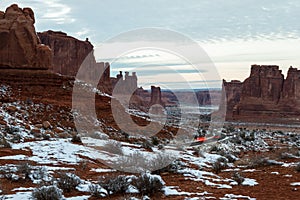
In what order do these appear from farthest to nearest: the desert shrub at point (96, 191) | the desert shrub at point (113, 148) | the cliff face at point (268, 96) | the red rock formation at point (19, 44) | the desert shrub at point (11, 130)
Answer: the cliff face at point (268, 96) → the red rock formation at point (19, 44) → the desert shrub at point (11, 130) → the desert shrub at point (113, 148) → the desert shrub at point (96, 191)

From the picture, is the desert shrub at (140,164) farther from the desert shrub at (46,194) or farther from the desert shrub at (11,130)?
the desert shrub at (11,130)

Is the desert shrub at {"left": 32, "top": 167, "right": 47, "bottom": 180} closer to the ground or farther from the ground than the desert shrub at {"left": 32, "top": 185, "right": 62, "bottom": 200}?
closer to the ground

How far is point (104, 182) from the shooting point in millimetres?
8078

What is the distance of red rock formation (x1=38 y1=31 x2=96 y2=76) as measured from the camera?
250 ft

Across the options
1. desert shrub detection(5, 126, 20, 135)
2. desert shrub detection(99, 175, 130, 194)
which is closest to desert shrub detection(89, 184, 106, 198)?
desert shrub detection(99, 175, 130, 194)

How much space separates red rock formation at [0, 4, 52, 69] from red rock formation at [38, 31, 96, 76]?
42.9 m

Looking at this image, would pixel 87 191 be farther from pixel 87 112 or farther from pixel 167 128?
pixel 167 128

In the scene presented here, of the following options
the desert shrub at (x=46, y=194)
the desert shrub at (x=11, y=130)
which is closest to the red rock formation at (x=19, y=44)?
the desert shrub at (x=11, y=130)

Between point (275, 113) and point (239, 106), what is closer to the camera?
point (275, 113)

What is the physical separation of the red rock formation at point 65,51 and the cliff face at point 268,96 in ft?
142

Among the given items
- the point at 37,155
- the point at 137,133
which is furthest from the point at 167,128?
the point at 37,155

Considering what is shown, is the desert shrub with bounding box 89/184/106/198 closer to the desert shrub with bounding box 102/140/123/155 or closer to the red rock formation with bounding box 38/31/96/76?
the desert shrub with bounding box 102/140/123/155

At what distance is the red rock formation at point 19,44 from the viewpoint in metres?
29.4

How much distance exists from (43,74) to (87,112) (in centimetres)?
530
